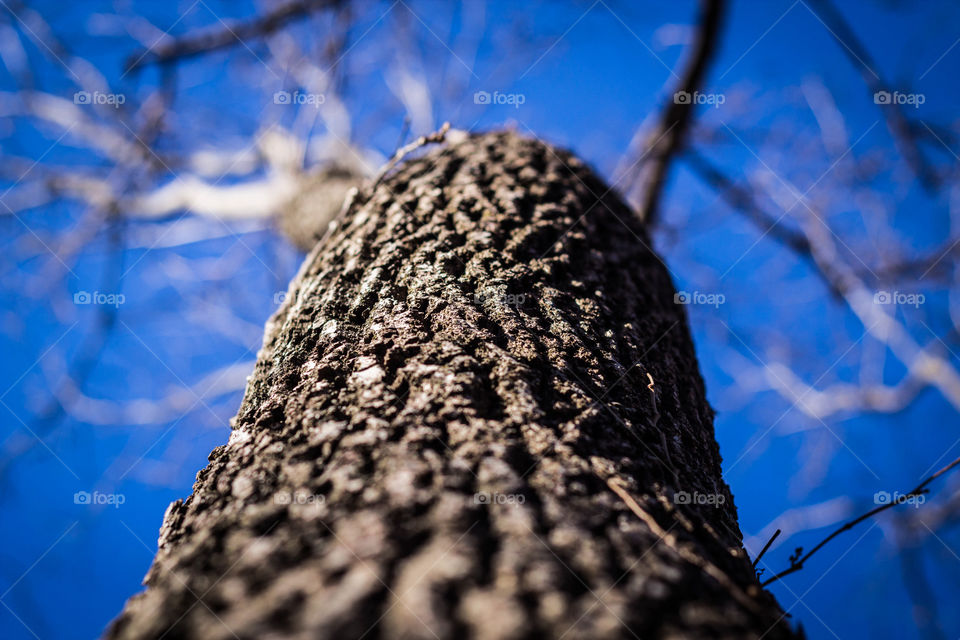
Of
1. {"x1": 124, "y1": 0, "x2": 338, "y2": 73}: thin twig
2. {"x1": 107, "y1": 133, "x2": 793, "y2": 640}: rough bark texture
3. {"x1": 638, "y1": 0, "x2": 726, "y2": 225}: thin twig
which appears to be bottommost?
{"x1": 107, "y1": 133, "x2": 793, "y2": 640}: rough bark texture

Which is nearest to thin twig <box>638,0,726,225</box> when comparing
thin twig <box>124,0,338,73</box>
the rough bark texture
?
the rough bark texture

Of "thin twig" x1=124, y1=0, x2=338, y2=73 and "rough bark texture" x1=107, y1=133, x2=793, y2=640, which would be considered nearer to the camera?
"rough bark texture" x1=107, y1=133, x2=793, y2=640

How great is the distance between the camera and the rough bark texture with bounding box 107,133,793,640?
62 cm

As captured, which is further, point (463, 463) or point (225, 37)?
point (225, 37)

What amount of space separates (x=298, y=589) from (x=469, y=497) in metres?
0.27

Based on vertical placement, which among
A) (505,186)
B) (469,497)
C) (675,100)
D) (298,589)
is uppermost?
(675,100)

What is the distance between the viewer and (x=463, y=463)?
0.82 meters

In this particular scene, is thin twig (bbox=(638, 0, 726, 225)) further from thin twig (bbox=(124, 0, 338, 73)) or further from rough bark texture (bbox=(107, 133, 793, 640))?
thin twig (bbox=(124, 0, 338, 73))

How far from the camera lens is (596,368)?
1146mm

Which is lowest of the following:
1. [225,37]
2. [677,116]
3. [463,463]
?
[463,463]

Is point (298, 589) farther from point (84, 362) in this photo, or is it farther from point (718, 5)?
point (84, 362)

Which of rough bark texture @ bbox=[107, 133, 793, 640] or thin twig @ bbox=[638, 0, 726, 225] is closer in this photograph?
rough bark texture @ bbox=[107, 133, 793, 640]

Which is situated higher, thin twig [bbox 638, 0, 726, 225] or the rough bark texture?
thin twig [bbox 638, 0, 726, 225]

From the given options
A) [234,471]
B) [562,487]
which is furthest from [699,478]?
[234,471]
